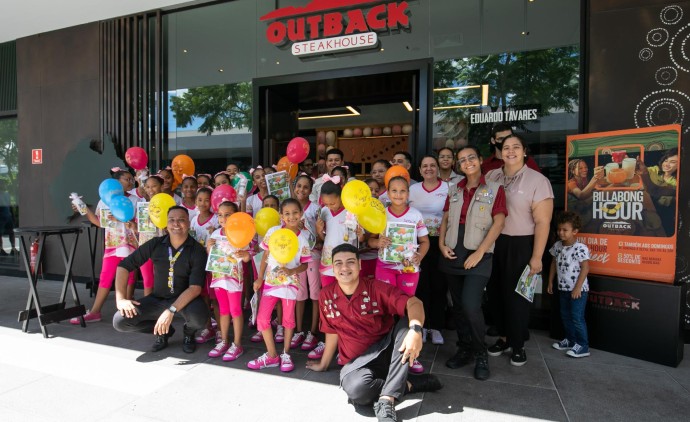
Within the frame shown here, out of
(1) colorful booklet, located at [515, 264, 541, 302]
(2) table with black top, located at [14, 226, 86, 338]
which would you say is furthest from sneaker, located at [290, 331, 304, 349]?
(2) table with black top, located at [14, 226, 86, 338]

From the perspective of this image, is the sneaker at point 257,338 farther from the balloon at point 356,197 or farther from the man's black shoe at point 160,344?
the balloon at point 356,197

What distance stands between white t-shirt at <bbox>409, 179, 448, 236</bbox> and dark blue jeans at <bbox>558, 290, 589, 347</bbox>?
129cm

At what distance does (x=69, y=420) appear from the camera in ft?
7.39

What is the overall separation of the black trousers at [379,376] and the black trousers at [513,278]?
111 centimetres

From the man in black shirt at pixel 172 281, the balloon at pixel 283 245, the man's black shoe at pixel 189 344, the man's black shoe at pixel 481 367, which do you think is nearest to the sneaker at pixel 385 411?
the man's black shoe at pixel 481 367

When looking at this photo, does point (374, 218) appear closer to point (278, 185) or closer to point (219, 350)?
point (278, 185)

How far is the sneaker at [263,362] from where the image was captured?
2916 mm

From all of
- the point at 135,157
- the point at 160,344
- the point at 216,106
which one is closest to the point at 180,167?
the point at 135,157

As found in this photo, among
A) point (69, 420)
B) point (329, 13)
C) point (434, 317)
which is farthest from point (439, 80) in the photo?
point (69, 420)

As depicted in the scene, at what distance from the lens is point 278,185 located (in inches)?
151

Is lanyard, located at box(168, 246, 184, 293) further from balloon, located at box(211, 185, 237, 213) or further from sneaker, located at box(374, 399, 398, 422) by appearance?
sneaker, located at box(374, 399, 398, 422)

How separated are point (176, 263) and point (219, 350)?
32.3 inches

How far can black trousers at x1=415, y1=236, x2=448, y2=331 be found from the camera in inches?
135

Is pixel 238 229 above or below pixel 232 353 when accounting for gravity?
above
